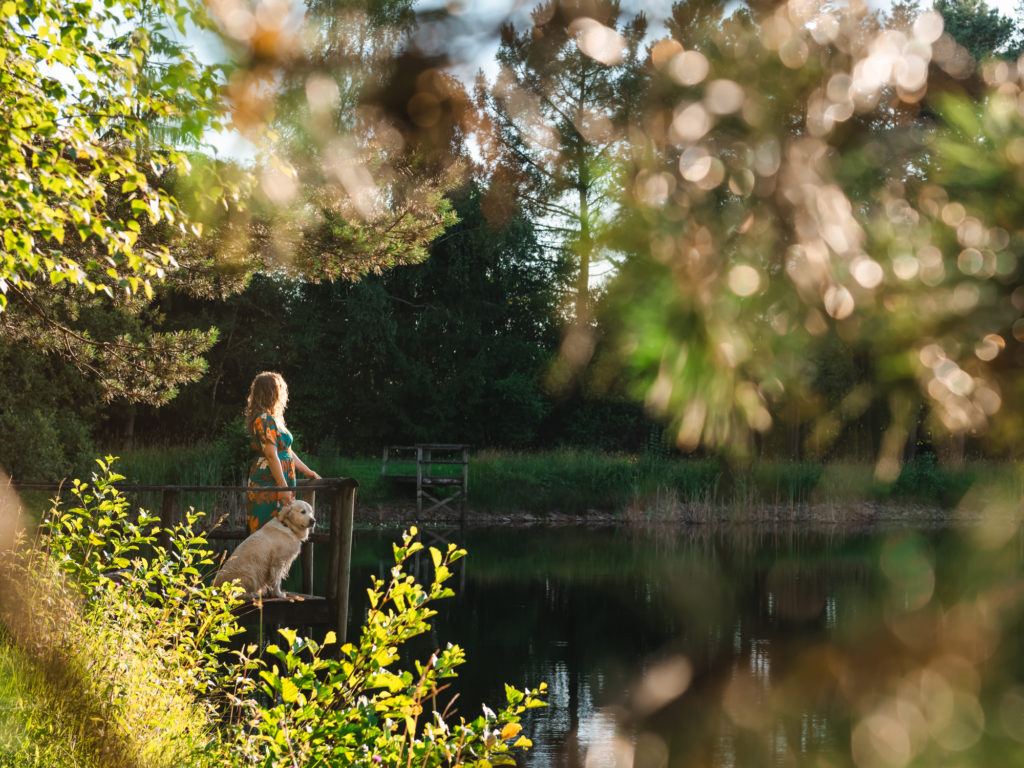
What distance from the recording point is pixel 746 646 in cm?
764

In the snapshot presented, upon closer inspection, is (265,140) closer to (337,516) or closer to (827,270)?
(827,270)

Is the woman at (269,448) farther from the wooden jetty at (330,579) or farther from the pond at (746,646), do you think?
the pond at (746,646)

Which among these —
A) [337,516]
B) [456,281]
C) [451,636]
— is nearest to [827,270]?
[337,516]

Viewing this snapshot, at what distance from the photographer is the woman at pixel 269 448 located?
5.28 m

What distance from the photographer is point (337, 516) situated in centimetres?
505

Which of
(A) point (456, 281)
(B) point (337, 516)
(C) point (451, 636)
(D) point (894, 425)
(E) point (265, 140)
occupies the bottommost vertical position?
(C) point (451, 636)

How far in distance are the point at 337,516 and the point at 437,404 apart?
62.8 ft

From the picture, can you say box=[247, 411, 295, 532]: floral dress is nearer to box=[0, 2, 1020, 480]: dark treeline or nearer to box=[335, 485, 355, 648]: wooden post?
box=[335, 485, 355, 648]: wooden post

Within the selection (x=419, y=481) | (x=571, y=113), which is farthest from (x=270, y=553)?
(x=419, y=481)

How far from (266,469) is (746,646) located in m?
4.13

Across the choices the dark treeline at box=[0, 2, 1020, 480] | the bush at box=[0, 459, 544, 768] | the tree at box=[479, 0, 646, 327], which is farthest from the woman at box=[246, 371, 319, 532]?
the tree at box=[479, 0, 646, 327]

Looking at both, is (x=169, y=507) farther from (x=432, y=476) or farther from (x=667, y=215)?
(x=432, y=476)

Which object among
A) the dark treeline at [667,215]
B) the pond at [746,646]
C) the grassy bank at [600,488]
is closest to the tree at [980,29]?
the dark treeline at [667,215]

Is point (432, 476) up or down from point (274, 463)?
down
